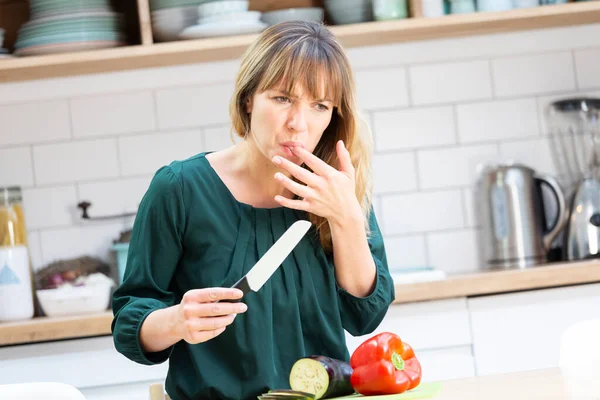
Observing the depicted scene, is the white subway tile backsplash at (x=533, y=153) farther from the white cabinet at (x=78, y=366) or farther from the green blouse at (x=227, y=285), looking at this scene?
the green blouse at (x=227, y=285)

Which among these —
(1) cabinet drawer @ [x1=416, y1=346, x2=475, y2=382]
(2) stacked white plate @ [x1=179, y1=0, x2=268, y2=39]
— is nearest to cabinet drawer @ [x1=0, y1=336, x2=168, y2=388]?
(1) cabinet drawer @ [x1=416, y1=346, x2=475, y2=382]

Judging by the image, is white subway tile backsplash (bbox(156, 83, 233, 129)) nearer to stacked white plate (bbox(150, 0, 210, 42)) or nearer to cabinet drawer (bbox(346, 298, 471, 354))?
stacked white plate (bbox(150, 0, 210, 42))

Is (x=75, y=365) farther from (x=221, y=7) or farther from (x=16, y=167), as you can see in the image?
(x=221, y=7)

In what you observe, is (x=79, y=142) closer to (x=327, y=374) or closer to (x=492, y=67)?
(x=492, y=67)

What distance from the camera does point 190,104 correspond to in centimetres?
293

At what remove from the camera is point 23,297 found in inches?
104

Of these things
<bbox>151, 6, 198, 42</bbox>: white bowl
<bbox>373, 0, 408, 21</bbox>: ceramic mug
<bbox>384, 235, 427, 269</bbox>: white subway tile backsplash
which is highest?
<bbox>151, 6, 198, 42</bbox>: white bowl

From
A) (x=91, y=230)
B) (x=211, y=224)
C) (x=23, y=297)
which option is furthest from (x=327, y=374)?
(x=91, y=230)

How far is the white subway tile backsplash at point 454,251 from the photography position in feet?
9.65

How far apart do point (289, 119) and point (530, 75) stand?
1.79 meters

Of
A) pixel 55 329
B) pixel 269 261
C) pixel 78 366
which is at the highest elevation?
pixel 269 261

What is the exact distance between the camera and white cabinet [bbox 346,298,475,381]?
7.86ft

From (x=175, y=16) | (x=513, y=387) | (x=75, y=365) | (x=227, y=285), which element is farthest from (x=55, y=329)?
(x=513, y=387)

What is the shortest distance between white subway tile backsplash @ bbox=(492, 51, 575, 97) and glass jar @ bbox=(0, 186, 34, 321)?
1.54m
